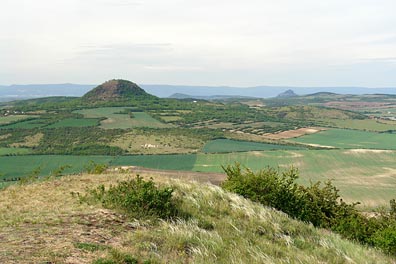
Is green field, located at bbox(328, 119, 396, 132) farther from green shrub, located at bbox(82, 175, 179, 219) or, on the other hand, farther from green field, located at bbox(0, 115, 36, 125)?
green shrub, located at bbox(82, 175, 179, 219)

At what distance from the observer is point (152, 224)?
11.7 metres

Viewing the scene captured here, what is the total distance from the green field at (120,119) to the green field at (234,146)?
3564 cm

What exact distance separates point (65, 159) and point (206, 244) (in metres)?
78.8

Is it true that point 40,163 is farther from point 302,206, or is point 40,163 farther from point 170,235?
point 170,235

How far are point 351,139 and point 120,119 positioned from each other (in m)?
87.6

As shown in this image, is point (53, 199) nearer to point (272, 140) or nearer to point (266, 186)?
point (266, 186)

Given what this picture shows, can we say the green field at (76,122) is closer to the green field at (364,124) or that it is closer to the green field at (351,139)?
the green field at (351,139)

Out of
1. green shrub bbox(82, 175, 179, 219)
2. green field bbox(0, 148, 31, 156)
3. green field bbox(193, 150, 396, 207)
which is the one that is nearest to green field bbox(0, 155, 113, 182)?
green field bbox(0, 148, 31, 156)

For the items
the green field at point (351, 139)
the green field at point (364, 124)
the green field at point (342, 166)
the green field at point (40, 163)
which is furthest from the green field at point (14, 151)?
the green field at point (364, 124)

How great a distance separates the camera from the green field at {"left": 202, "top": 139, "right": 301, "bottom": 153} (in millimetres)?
95125

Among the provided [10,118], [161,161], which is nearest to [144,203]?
[161,161]

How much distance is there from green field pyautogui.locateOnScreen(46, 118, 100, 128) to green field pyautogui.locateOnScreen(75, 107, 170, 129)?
12.1 feet

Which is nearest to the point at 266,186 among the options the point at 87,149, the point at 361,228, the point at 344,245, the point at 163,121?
the point at 361,228

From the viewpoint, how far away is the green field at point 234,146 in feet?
312
